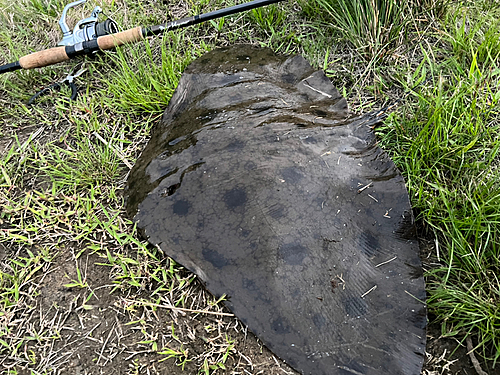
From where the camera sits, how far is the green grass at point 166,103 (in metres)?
2.14

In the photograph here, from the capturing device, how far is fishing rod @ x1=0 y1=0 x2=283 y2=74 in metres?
3.10

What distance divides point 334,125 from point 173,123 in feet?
3.52

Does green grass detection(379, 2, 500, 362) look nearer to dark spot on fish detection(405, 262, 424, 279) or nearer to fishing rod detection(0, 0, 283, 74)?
dark spot on fish detection(405, 262, 424, 279)

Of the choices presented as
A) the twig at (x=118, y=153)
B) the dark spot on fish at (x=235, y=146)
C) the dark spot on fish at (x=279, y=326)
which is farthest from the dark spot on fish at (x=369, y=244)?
the twig at (x=118, y=153)

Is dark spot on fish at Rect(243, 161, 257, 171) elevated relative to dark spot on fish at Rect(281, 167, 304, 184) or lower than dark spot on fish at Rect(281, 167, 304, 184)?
elevated

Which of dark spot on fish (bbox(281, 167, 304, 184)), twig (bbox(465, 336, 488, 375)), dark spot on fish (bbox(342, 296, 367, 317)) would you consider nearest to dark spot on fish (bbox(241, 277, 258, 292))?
dark spot on fish (bbox(342, 296, 367, 317))

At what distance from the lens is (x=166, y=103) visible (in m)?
3.03

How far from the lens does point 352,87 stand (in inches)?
119

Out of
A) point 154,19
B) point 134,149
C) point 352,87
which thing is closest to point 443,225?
point 352,87

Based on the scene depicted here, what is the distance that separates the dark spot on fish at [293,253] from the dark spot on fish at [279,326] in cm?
28

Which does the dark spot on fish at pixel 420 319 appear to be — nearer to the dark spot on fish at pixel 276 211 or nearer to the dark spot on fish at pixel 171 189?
the dark spot on fish at pixel 276 211

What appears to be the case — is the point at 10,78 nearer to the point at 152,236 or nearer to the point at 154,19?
the point at 154,19

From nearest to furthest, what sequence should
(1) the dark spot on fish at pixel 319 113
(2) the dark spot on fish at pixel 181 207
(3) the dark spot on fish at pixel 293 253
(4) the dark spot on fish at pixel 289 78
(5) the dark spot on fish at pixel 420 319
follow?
(5) the dark spot on fish at pixel 420 319 → (3) the dark spot on fish at pixel 293 253 → (2) the dark spot on fish at pixel 181 207 → (1) the dark spot on fish at pixel 319 113 → (4) the dark spot on fish at pixel 289 78

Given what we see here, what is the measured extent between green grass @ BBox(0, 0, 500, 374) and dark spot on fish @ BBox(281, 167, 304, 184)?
0.83 metres
